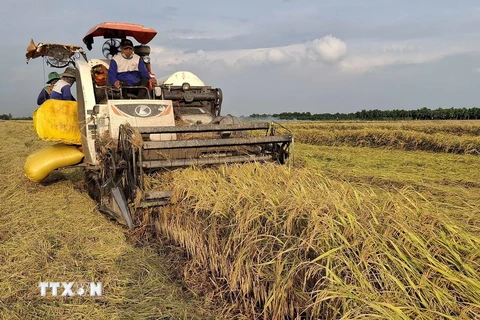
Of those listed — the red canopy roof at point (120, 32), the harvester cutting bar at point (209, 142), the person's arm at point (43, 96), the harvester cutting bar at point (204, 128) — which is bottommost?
the harvester cutting bar at point (209, 142)

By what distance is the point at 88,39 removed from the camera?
23.2ft

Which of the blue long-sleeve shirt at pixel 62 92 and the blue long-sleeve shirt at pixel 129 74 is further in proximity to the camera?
the blue long-sleeve shirt at pixel 62 92

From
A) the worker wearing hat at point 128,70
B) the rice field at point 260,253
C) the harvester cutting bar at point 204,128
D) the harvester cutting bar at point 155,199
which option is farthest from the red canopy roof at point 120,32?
the harvester cutting bar at point 155,199

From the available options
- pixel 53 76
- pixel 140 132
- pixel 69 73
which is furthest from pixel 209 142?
pixel 53 76

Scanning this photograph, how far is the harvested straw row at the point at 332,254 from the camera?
2.14 meters

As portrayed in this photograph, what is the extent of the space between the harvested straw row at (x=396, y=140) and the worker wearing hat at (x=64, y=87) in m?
11.7

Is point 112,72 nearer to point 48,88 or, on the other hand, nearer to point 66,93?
point 66,93

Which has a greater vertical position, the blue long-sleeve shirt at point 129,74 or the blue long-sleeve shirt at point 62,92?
the blue long-sleeve shirt at point 129,74

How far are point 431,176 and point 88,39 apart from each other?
7656 millimetres

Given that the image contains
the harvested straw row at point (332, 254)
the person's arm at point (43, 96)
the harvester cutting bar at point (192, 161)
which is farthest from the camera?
the person's arm at point (43, 96)

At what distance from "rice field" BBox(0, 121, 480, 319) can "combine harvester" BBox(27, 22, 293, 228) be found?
304 mm

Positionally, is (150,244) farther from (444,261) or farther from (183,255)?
(444,261)

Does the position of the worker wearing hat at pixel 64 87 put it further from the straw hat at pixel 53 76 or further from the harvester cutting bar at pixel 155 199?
the harvester cutting bar at pixel 155 199

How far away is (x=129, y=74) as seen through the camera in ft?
21.3
